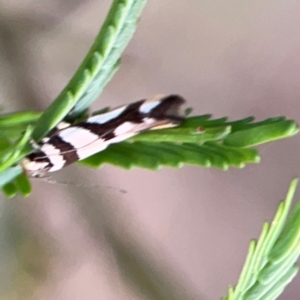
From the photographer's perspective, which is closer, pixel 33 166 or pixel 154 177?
pixel 33 166

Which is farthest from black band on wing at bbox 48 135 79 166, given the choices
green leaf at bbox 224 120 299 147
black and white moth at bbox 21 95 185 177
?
green leaf at bbox 224 120 299 147

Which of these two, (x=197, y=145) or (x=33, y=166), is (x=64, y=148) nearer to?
(x=33, y=166)

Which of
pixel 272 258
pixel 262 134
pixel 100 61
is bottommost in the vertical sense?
pixel 272 258

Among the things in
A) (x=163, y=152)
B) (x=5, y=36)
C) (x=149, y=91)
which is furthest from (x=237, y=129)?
(x=5, y=36)

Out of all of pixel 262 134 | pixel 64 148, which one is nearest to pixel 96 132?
pixel 64 148

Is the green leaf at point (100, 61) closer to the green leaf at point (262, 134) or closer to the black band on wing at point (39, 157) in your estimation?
the black band on wing at point (39, 157)
